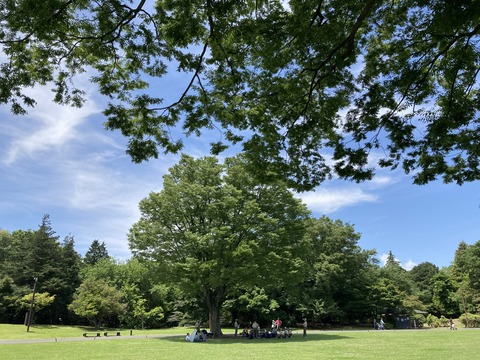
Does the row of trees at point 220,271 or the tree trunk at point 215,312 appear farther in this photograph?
the tree trunk at point 215,312

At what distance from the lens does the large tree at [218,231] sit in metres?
24.3

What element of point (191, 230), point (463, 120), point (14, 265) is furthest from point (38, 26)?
point (14, 265)

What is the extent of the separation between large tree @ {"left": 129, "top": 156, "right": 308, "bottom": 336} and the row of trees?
88mm

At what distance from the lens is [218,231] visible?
23469 millimetres

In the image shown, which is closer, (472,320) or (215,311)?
(215,311)

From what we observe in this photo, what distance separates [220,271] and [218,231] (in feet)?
9.39

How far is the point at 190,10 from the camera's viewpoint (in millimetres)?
7047

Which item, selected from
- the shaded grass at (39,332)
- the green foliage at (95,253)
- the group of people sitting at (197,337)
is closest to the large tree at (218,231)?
the group of people sitting at (197,337)

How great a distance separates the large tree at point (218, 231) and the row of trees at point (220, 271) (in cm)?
9

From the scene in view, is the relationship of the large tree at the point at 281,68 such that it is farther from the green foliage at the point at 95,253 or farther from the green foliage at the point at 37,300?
the green foliage at the point at 95,253

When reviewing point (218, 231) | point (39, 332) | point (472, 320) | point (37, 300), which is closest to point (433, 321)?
point (472, 320)

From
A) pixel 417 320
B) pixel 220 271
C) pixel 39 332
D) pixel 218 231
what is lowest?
pixel 39 332

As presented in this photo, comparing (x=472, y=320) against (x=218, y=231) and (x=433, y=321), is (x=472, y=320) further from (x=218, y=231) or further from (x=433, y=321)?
(x=218, y=231)

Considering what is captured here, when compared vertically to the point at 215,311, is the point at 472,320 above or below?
below
